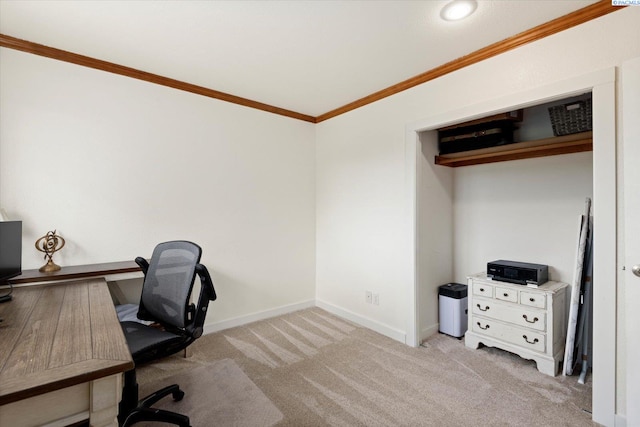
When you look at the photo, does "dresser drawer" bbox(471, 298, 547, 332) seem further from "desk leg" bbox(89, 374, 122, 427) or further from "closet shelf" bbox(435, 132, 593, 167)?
"desk leg" bbox(89, 374, 122, 427)

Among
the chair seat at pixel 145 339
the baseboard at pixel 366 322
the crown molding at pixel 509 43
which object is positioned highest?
the crown molding at pixel 509 43

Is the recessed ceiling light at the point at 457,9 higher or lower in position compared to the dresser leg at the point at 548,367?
higher

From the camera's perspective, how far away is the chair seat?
1.59m

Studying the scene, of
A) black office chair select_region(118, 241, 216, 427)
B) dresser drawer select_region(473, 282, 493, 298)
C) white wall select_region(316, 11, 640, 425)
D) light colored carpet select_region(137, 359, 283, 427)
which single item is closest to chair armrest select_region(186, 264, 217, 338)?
black office chair select_region(118, 241, 216, 427)

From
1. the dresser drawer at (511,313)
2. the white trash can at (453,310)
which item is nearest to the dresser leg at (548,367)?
the dresser drawer at (511,313)

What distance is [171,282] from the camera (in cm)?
190

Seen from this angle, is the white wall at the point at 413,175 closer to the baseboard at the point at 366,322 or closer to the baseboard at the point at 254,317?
the baseboard at the point at 366,322

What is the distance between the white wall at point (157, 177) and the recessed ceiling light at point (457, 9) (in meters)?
2.13

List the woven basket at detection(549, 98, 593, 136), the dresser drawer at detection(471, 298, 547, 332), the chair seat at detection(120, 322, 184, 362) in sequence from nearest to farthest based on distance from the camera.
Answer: the chair seat at detection(120, 322, 184, 362), the woven basket at detection(549, 98, 593, 136), the dresser drawer at detection(471, 298, 547, 332)

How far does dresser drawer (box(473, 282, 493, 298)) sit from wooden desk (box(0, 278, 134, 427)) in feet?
8.73

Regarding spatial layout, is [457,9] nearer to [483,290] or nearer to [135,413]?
[483,290]

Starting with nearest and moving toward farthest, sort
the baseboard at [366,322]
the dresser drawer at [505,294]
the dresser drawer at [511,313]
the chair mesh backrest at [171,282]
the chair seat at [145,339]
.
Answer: the chair seat at [145,339]
the chair mesh backrest at [171,282]
the dresser drawer at [511,313]
the dresser drawer at [505,294]
the baseboard at [366,322]

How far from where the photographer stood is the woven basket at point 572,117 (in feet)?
7.08

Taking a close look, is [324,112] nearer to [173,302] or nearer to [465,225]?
[465,225]
